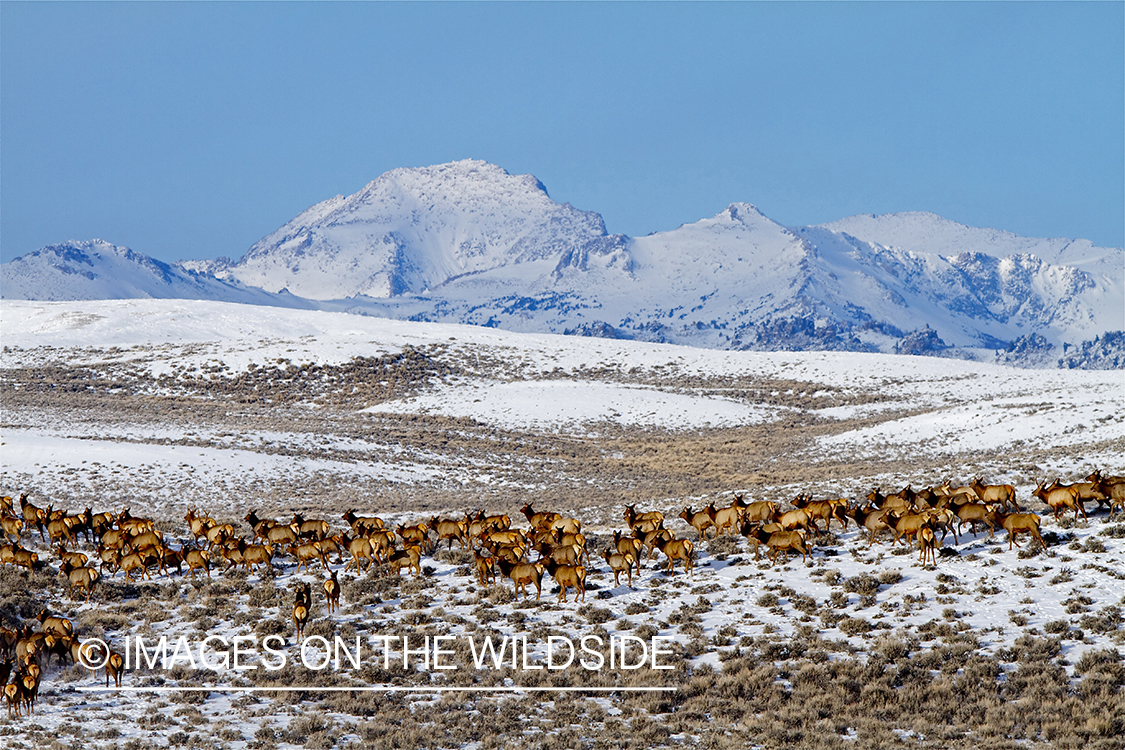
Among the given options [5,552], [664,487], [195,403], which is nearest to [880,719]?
[5,552]

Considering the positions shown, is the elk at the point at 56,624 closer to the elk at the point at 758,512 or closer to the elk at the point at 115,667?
the elk at the point at 115,667

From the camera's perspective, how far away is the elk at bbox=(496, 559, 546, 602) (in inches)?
616

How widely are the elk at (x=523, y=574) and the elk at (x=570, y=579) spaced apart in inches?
12.6

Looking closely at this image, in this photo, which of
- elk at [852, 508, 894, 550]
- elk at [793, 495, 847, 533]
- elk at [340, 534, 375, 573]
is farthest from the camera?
elk at [793, 495, 847, 533]

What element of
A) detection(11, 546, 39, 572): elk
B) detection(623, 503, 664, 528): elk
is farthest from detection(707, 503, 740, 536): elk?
detection(11, 546, 39, 572): elk

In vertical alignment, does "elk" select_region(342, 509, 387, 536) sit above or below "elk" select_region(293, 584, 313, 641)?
above

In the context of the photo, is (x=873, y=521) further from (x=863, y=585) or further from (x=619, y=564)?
(x=619, y=564)

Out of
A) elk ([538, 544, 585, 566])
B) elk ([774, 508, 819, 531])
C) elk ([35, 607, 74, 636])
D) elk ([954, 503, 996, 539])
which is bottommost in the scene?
elk ([35, 607, 74, 636])

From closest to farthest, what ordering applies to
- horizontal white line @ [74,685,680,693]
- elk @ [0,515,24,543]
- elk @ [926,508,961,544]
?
horizontal white line @ [74,685,680,693]
elk @ [926,508,961,544]
elk @ [0,515,24,543]

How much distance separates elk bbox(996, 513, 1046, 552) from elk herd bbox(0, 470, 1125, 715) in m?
0.02

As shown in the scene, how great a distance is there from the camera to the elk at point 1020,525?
15.8 m

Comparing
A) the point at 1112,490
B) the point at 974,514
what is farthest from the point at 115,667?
the point at 1112,490

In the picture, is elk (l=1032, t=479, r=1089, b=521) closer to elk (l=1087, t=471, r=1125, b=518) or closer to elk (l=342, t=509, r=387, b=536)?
elk (l=1087, t=471, r=1125, b=518)

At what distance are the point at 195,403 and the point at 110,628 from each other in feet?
162
